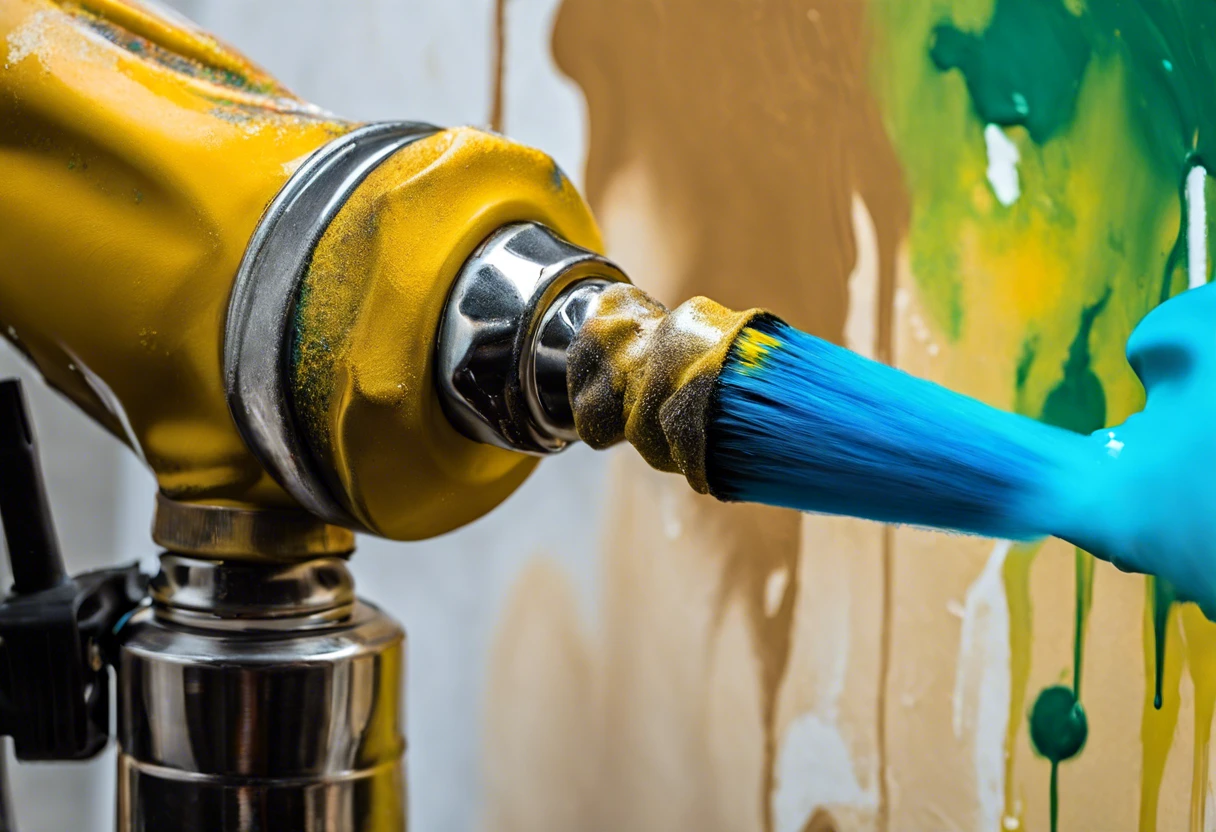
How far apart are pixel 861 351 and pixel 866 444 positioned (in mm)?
155

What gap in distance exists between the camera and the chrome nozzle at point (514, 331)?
30 cm

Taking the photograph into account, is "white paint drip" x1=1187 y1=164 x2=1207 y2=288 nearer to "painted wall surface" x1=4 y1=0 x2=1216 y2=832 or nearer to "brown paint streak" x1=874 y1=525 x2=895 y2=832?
"painted wall surface" x1=4 y1=0 x2=1216 y2=832

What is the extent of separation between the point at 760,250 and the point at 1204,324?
218mm

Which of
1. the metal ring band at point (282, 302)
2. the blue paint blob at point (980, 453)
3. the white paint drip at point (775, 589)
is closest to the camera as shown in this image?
the blue paint blob at point (980, 453)

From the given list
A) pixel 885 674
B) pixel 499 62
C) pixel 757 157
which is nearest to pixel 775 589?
pixel 885 674

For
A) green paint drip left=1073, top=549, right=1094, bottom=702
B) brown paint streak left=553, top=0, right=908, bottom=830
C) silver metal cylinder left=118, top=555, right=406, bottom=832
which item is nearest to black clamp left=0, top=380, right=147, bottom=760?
silver metal cylinder left=118, top=555, right=406, bottom=832

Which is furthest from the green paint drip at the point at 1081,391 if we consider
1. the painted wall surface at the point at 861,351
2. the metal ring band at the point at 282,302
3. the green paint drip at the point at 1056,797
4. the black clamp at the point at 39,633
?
the black clamp at the point at 39,633

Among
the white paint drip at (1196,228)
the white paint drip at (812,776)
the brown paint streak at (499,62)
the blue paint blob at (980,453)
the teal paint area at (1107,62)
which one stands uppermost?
the brown paint streak at (499,62)

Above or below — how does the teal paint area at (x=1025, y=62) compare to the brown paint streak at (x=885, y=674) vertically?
above

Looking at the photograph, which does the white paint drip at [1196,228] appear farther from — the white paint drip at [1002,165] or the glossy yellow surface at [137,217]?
the glossy yellow surface at [137,217]

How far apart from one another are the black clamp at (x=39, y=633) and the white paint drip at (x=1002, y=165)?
33cm

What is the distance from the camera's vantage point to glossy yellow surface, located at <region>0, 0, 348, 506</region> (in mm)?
329

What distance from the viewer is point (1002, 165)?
14.4 inches

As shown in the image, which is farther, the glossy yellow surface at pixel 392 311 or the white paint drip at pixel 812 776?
the white paint drip at pixel 812 776
